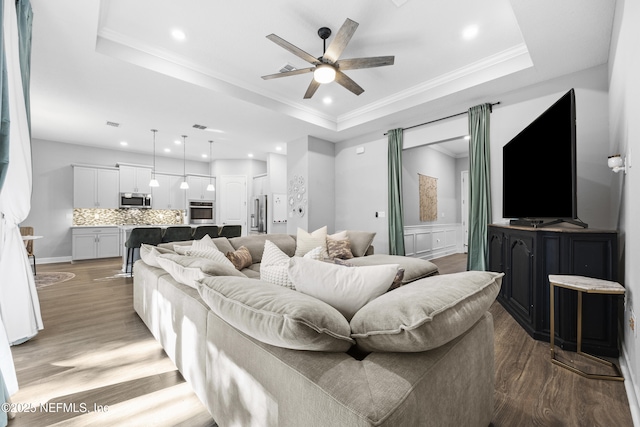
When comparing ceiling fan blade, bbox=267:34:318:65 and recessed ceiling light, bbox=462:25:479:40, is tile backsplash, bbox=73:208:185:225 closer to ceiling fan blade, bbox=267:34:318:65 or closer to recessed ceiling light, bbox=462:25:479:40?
ceiling fan blade, bbox=267:34:318:65

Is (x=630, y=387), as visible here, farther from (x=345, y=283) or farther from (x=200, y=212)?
(x=200, y=212)

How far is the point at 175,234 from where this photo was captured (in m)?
5.06

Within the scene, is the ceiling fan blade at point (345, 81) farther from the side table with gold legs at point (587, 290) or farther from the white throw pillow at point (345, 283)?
the side table with gold legs at point (587, 290)

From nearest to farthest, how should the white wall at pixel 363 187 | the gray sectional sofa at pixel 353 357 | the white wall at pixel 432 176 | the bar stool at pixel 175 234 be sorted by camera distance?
the gray sectional sofa at pixel 353 357 < the bar stool at pixel 175 234 < the white wall at pixel 363 187 < the white wall at pixel 432 176

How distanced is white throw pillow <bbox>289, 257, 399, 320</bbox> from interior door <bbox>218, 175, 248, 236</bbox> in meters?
7.82

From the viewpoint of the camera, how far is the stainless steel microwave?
734 centimetres

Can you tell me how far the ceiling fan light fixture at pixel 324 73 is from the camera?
286 centimetres

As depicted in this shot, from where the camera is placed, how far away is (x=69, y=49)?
9.68 feet

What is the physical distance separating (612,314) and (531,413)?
4.23 ft

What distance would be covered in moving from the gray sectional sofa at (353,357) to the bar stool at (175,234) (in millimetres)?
4262

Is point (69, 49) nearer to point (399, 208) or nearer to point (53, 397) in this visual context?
point (53, 397)

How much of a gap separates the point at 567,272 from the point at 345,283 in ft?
7.53

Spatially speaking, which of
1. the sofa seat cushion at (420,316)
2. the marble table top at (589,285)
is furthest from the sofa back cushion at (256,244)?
the marble table top at (589,285)

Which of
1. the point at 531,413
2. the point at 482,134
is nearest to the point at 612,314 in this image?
the point at 531,413
